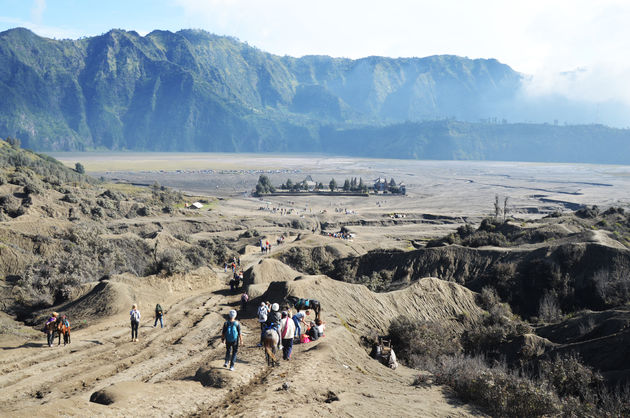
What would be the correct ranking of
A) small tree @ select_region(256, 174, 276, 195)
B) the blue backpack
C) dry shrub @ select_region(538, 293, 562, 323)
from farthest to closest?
small tree @ select_region(256, 174, 276, 195), dry shrub @ select_region(538, 293, 562, 323), the blue backpack

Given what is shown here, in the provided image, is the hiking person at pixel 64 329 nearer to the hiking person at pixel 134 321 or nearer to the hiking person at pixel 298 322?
the hiking person at pixel 134 321

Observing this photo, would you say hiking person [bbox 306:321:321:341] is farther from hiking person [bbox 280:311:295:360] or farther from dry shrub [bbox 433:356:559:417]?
dry shrub [bbox 433:356:559:417]

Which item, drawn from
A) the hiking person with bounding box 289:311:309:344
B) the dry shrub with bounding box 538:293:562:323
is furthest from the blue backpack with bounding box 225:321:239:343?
the dry shrub with bounding box 538:293:562:323

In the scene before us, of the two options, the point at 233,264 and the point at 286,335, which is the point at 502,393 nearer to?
the point at 286,335

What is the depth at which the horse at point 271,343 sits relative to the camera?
12690 mm

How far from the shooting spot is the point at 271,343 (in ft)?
41.7

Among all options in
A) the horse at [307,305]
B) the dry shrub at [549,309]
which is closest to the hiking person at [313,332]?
the horse at [307,305]

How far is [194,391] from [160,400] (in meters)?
0.97

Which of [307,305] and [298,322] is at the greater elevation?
[298,322]

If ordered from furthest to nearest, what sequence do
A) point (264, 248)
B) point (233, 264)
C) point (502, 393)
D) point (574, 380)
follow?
point (264, 248)
point (233, 264)
point (574, 380)
point (502, 393)

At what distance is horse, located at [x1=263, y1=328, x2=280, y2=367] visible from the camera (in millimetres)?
12690

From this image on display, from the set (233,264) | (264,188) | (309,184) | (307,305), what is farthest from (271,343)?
(309,184)

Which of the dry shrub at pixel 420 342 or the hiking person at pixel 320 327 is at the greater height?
the hiking person at pixel 320 327

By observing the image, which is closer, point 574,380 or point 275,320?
point 275,320
